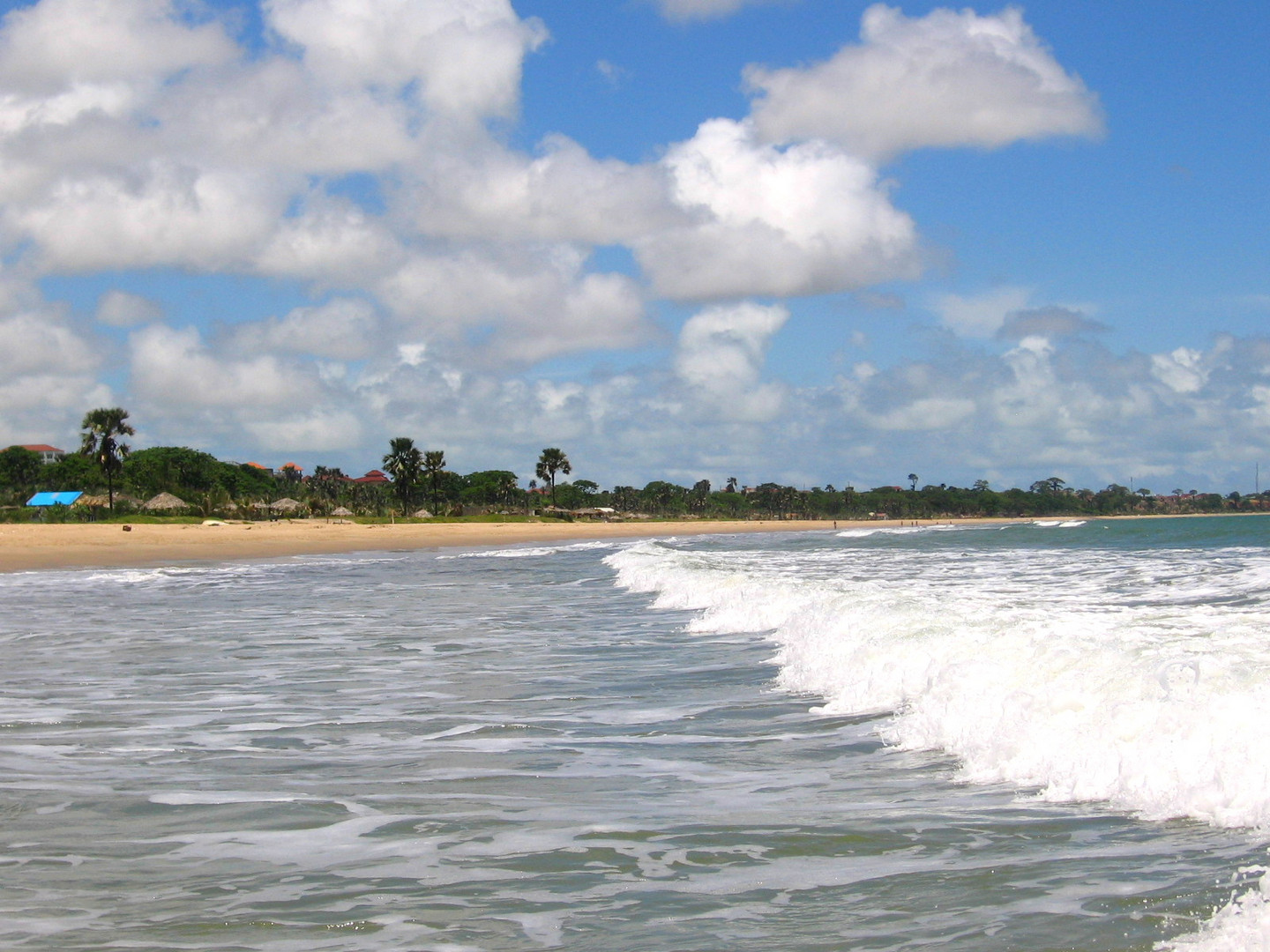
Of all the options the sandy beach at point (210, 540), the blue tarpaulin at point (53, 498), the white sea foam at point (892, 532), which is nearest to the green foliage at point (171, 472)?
the blue tarpaulin at point (53, 498)

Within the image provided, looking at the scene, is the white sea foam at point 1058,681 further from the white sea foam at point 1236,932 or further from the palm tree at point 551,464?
the palm tree at point 551,464

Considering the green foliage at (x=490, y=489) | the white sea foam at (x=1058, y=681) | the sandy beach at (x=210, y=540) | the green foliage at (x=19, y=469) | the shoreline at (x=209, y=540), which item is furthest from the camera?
the green foliage at (x=490, y=489)

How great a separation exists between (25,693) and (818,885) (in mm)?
10444

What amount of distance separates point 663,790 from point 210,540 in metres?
66.8

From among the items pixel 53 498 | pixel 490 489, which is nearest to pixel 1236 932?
pixel 53 498

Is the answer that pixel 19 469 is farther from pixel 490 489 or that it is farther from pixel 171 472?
pixel 490 489

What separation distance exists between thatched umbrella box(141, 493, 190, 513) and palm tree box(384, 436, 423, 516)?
2115cm

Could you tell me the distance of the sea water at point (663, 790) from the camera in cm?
522

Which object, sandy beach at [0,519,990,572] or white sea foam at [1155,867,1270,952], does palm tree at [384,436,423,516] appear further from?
white sea foam at [1155,867,1270,952]

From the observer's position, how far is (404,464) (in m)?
116

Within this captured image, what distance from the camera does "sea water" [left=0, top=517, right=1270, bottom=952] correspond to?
5219 millimetres

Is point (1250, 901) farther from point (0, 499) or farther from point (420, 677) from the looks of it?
point (0, 499)

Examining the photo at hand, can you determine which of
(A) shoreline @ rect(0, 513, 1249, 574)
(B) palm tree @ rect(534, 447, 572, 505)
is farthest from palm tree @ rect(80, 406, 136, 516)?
(B) palm tree @ rect(534, 447, 572, 505)

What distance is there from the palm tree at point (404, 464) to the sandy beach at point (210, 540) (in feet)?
36.6
